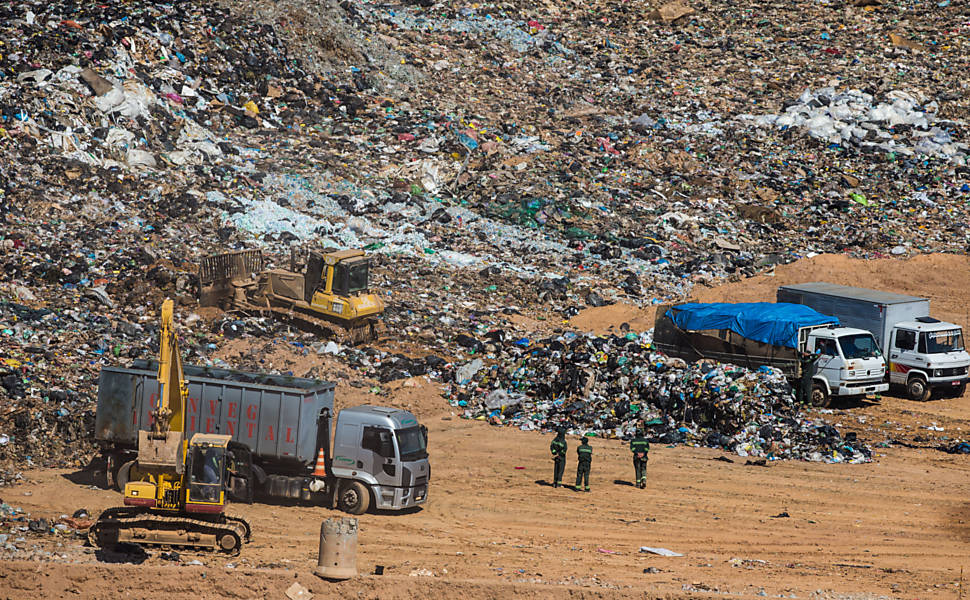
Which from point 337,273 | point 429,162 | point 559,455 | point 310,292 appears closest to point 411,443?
point 559,455

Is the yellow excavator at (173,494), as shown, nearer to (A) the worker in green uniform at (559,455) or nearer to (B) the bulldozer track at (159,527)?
(B) the bulldozer track at (159,527)

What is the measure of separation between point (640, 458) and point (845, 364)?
5690mm

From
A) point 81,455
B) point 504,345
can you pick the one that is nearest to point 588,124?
point 504,345

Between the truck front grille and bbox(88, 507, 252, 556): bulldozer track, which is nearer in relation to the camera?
bbox(88, 507, 252, 556): bulldozer track

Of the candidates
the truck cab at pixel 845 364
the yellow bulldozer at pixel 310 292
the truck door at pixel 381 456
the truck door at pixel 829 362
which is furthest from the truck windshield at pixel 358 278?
the truck door at pixel 829 362

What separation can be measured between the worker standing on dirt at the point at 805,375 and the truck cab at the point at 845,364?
0.17 metres

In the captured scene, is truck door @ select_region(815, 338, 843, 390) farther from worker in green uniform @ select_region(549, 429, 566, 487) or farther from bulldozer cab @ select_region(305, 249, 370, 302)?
bulldozer cab @ select_region(305, 249, 370, 302)

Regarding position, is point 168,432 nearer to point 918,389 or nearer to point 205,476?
point 205,476

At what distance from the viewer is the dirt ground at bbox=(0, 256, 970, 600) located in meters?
11.1

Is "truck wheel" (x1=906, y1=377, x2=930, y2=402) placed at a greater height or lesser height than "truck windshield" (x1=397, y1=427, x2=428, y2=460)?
greater

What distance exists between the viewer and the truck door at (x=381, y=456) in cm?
1363

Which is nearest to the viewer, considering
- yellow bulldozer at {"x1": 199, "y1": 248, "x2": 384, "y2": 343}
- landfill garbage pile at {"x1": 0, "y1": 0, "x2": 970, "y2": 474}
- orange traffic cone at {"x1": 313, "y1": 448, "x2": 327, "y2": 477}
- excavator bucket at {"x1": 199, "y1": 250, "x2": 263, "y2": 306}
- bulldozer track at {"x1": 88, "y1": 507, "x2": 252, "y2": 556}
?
bulldozer track at {"x1": 88, "y1": 507, "x2": 252, "y2": 556}

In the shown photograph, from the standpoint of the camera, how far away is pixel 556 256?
86.3ft

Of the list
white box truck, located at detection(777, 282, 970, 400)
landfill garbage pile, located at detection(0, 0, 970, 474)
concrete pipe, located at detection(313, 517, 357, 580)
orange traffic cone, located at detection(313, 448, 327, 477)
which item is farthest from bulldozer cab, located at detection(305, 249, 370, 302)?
white box truck, located at detection(777, 282, 970, 400)
